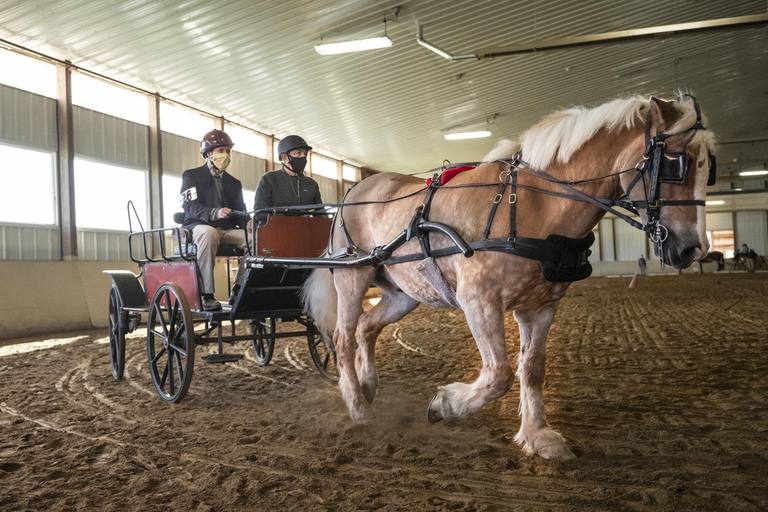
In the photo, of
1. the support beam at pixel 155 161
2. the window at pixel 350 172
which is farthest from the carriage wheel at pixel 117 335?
the window at pixel 350 172

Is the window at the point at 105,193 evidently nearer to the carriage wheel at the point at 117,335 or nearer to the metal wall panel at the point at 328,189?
the carriage wheel at the point at 117,335

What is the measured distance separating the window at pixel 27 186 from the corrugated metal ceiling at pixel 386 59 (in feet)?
6.24

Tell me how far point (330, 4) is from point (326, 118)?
6.69 m

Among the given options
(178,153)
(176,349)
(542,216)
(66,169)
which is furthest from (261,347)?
(178,153)

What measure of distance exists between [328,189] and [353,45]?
10.8m

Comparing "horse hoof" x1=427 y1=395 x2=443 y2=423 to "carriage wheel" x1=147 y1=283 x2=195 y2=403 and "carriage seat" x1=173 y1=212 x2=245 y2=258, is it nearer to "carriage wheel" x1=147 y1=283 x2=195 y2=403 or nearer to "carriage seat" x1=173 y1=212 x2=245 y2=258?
"carriage wheel" x1=147 y1=283 x2=195 y2=403

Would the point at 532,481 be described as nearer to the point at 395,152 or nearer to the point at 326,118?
the point at 326,118

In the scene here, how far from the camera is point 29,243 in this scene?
10.9 m

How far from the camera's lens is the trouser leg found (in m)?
4.91

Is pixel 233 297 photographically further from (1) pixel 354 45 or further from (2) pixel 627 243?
(2) pixel 627 243

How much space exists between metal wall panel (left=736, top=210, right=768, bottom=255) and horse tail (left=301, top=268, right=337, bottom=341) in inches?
1425

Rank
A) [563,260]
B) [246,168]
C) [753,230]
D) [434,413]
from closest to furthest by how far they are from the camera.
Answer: [563,260] → [434,413] → [246,168] → [753,230]

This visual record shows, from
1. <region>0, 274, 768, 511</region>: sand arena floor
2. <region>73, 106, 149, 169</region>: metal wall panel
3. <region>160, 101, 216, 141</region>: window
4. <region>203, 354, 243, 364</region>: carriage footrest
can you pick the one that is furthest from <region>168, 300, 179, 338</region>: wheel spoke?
<region>160, 101, 216, 141</region>: window

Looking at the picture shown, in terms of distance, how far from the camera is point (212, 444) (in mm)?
3561
